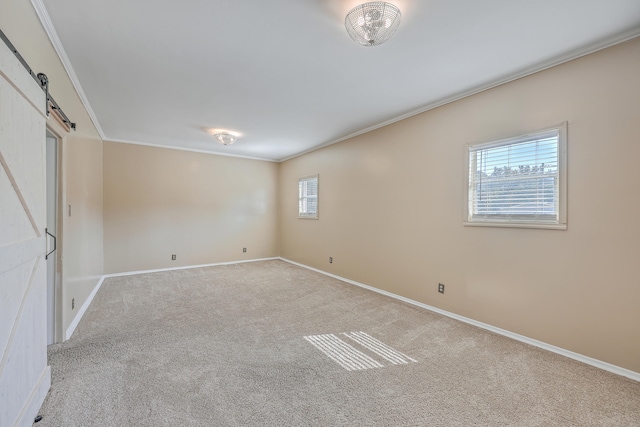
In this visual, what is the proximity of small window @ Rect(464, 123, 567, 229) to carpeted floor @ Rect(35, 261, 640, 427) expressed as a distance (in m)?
1.20

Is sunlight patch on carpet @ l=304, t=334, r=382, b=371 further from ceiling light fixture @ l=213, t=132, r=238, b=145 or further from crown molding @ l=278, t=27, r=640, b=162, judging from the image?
ceiling light fixture @ l=213, t=132, r=238, b=145

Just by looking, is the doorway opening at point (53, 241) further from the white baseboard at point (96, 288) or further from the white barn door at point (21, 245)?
the white barn door at point (21, 245)

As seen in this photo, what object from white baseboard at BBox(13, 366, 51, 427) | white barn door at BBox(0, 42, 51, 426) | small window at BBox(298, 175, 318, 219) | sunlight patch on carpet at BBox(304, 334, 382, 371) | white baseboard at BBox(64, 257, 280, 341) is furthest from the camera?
small window at BBox(298, 175, 318, 219)

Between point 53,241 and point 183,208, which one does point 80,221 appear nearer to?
point 53,241

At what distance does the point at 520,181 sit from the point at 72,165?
4.60 metres

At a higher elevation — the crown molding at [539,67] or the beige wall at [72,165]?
the crown molding at [539,67]

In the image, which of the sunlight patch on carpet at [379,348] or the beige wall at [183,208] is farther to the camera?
the beige wall at [183,208]

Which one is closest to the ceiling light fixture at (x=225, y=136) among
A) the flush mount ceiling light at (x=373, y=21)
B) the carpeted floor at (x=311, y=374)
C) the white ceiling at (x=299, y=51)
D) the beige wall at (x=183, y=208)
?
the white ceiling at (x=299, y=51)

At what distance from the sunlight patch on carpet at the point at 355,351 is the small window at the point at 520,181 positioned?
1673mm

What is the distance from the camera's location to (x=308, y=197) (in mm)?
6074

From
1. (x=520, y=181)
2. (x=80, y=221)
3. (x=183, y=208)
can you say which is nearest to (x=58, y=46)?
(x=80, y=221)

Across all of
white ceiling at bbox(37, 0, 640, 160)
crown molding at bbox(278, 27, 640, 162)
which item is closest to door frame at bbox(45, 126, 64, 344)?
white ceiling at bbox(37, 0, 640, 160)

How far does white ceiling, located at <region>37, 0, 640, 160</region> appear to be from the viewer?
→ 1.84 m

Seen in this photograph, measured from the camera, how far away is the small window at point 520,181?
2457mm
